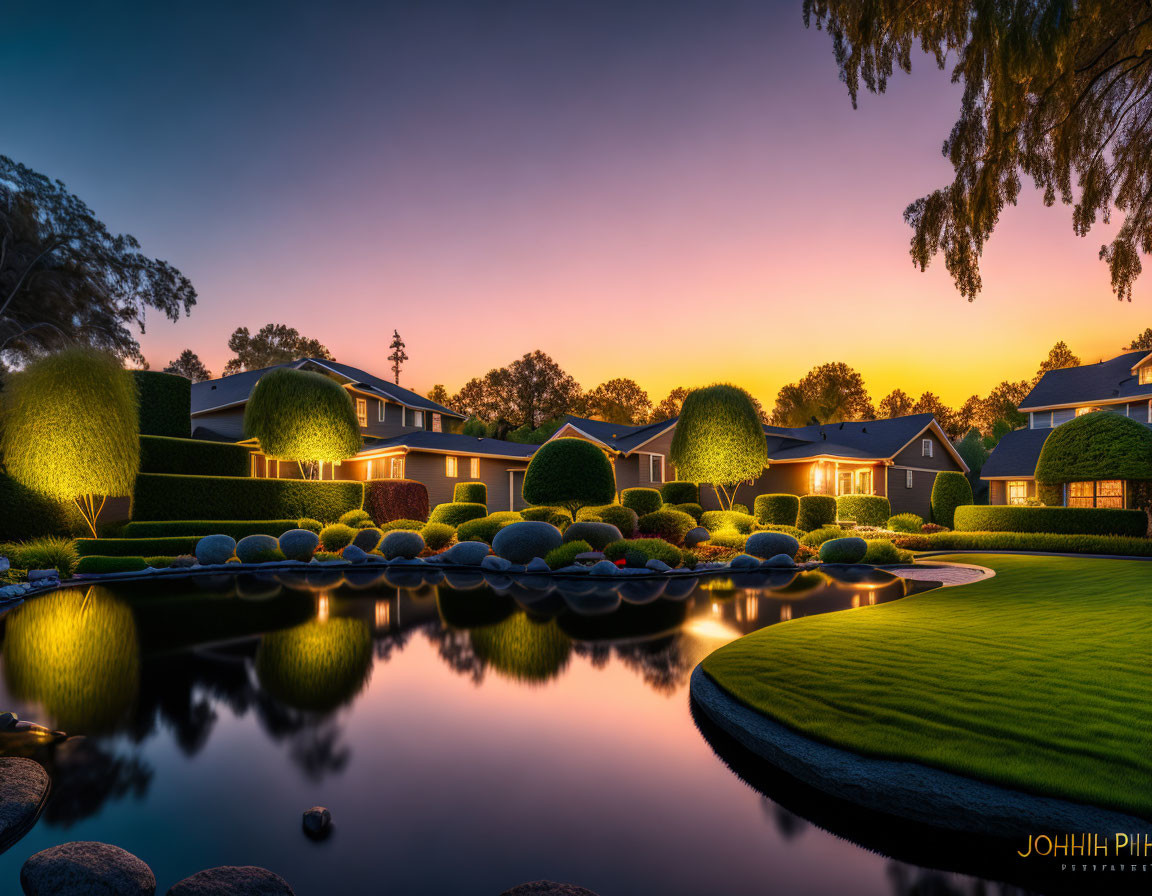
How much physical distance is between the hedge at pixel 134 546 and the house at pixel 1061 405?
1403 inches

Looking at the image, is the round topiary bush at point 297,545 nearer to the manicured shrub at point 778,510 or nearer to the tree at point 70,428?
the tree at point 70,428

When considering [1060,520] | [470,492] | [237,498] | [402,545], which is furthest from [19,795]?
[1060,520]

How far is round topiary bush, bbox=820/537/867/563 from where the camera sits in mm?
15852

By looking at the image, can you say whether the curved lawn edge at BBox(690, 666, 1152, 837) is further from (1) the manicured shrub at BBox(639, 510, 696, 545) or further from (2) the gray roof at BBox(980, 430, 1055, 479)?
(2) the gray roof at BBox(980, 430, 1055, 479)

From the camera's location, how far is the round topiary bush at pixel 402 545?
1688 cm

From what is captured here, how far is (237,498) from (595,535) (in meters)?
12.8

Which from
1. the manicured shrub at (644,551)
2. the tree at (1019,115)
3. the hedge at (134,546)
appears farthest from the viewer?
the hedge at (134,546)

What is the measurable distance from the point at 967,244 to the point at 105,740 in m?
9.28

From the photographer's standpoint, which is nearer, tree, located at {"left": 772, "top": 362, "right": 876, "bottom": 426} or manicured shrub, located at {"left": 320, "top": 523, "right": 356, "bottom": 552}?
manicured shrub, located at {"left": 320, "top": 523, "right": 356, "bottom": 552}

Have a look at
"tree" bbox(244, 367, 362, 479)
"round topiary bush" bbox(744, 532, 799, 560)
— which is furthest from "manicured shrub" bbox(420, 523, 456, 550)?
"round topiary bush" bbox(744, 532, 799, 560)

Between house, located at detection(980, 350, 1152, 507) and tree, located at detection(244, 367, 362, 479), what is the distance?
110 ft

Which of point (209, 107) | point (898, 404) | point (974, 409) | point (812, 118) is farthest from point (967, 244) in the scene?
point (974, 409)

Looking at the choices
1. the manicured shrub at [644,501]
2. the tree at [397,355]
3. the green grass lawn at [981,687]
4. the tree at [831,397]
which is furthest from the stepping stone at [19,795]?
the tree at [397,355]

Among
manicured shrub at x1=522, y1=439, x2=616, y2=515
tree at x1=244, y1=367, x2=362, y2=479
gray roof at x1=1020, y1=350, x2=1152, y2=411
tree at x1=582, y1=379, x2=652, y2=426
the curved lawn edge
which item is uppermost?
tree at x1=582, y1=379, x2=652, y2=426
